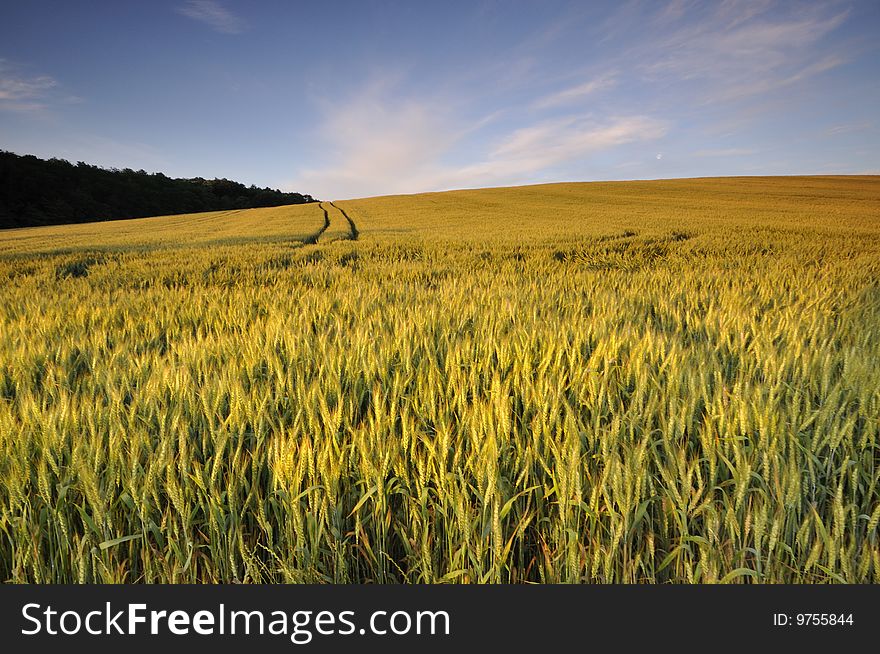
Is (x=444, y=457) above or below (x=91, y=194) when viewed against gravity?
below

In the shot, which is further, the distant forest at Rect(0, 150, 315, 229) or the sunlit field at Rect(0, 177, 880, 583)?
the distant forest at Rect(0, 150, 315, 229)

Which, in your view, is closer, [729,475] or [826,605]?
[826,605]

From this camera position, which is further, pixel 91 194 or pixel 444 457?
pixel 91 194

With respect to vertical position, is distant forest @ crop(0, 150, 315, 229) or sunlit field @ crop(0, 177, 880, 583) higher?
distant forest @ crop(0, 150, 315, 229)

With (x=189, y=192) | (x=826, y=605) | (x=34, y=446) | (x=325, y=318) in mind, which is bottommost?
(x=826, y=605)

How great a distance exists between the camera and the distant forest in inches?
2090

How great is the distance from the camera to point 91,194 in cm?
6194

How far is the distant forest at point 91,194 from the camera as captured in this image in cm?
5309

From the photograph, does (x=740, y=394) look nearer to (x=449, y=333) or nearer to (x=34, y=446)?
(x=449, y=333)

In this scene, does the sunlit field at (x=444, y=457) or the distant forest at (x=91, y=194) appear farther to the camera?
the distant forest at (x=91, y=194)

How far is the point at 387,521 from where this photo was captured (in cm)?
101

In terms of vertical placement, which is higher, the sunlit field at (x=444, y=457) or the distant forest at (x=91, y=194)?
the distant forest at (x=91, y=194)

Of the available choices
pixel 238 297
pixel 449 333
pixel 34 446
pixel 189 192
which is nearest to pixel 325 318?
pixel 449 333

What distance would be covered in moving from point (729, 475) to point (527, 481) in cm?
61
